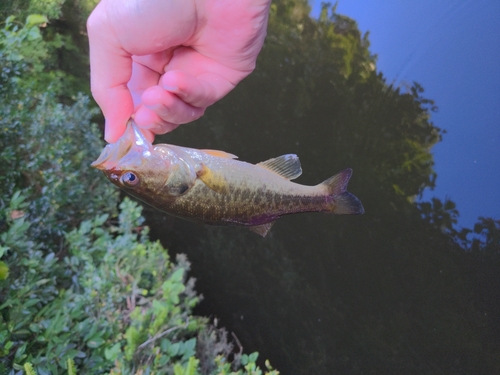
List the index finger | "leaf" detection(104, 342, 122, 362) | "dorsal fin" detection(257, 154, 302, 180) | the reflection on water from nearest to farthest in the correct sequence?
1. the index finger
2. "dorsal fin" detection(257, 154, 302, 180)
3. "leaf" detection(104, 342, 122, 362)
4. the reflection on water

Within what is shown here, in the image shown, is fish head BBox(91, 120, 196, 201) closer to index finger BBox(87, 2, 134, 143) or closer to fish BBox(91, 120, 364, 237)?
fish BBox(91, 120, 364, 237)

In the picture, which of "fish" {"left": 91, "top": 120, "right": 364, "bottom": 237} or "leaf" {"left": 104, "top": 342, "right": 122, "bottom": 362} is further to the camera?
"leaf" {"left": 104, "top": 342, "right": 122, "bottom": 362}

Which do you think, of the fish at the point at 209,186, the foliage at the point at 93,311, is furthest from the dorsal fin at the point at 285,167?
the foliage at the point at 93,311

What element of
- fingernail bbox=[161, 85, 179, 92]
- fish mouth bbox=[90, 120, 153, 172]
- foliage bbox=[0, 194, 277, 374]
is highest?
fingernail bbox=[161, 85, 179, 92]

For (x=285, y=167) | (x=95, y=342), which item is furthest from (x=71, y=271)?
(x=285, y=167)

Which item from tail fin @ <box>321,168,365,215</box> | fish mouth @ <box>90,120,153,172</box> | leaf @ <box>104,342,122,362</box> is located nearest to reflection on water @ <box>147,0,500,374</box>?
tail fin @ <box>321,168,365,215</box>

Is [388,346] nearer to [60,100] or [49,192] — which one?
[49,192]

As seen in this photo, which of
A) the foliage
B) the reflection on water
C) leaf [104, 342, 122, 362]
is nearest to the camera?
the foliage
